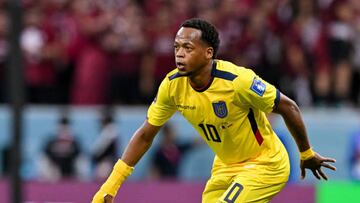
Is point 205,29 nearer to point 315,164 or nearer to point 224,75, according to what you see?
point 224,75

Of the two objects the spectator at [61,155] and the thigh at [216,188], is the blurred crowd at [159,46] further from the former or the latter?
the thigh at [216,188]

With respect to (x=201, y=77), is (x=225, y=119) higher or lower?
lower

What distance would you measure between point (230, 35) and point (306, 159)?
667cm

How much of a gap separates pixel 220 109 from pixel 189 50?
541 millimetres

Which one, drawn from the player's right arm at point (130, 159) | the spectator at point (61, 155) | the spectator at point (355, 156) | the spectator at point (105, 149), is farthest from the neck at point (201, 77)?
the spectator at point (355, 156)

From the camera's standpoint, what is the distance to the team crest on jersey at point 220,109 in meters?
9.10

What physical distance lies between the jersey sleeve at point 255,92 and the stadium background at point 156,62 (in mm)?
6666

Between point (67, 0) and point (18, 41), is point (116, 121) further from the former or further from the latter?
point (18, 41)

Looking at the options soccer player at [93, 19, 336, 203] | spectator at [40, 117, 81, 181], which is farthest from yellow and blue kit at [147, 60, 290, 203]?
spectator at [40, 117, 81, 181]

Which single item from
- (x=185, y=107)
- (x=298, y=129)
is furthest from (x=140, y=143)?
(x=298, y=129)

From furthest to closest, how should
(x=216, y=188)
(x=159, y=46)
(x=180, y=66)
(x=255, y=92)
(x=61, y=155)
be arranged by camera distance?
(x=159, y=46), (x=61, y=155), (x=216, y=188), (x=255, y=92), (x=180, y=66)

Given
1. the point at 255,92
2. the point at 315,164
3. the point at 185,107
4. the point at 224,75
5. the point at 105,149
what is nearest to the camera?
the point at 255,92

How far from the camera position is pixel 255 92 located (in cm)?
898

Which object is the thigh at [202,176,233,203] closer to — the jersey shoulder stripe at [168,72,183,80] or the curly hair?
the jersey shoulder stripe at [168,72,183,80]
